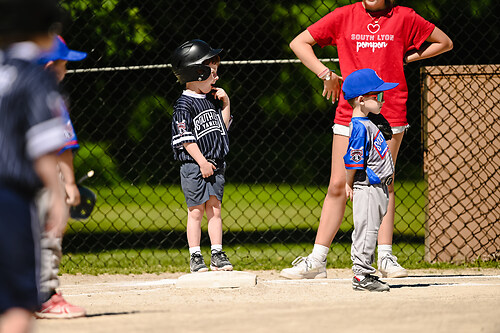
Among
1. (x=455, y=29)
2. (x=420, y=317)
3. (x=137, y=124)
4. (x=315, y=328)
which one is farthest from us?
(x=455, y=29)

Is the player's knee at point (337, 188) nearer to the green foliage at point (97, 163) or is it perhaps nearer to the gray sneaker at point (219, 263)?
the gray sneaker at point (219, 263)

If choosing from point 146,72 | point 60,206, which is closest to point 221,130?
point 60,206

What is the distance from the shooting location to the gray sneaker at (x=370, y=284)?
16.3ft

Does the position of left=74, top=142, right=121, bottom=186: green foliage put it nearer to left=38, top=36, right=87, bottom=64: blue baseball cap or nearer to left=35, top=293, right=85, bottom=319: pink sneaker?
left=38, top=36, right=87, bottom=64: blue baseball cap

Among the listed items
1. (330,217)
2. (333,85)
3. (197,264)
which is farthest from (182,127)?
(330,217)

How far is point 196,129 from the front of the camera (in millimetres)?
5656

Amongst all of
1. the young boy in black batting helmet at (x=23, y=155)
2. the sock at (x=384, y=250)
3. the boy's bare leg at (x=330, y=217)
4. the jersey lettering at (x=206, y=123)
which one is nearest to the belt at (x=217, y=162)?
the jersey lettering at (x=206, y=123)

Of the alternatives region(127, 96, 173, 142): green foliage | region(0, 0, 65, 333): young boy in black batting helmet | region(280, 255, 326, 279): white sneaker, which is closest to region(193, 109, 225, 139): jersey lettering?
region(280, 255, 326, 279): white sneaker

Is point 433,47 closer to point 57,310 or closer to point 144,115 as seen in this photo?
point 57,310

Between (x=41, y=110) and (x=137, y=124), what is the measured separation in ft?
26.5

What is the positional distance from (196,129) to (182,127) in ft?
0.33

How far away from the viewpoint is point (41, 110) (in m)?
2.80

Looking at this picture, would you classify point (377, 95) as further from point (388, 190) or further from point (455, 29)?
point (455, 29)

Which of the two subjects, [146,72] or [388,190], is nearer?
[388,190]
